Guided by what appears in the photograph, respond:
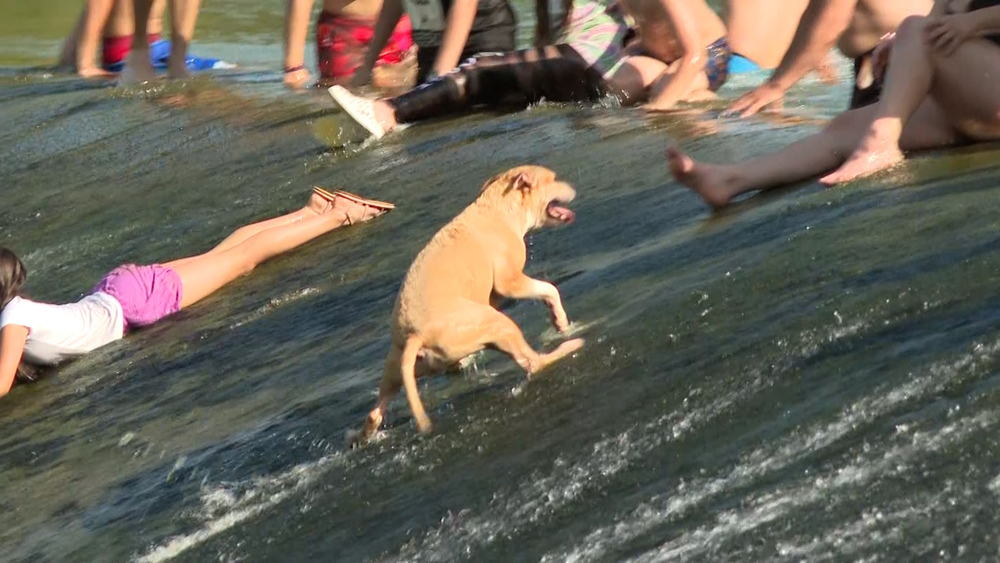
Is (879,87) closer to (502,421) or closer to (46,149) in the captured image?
(502,421)

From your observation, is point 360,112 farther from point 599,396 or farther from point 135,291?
point 599,396

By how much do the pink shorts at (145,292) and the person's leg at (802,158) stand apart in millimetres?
2337

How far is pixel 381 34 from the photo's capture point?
1087cm

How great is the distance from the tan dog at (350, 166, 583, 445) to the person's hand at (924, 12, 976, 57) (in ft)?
4.69

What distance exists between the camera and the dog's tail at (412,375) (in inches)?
174

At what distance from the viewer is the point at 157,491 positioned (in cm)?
492

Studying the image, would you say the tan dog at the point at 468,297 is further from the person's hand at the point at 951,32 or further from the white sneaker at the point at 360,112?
the white sneaker at the point at 360,112

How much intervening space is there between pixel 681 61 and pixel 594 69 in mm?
590

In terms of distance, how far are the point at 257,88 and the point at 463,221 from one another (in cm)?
657

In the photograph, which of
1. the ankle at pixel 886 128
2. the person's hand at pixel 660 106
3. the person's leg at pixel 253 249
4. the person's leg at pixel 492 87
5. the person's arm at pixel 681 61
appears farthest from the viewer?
the person's leg at pixel 492 87

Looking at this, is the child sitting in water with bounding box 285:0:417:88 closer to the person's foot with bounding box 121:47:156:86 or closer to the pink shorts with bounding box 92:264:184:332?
the person's foot with bounding box 121:47:156:86

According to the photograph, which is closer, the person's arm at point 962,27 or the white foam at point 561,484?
the white foam at point 561,484

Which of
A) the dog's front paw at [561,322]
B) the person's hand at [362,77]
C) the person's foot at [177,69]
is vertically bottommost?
the person's foot at [177,69]

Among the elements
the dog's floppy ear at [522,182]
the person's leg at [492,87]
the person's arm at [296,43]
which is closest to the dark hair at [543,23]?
the person's leg at [492,87]
